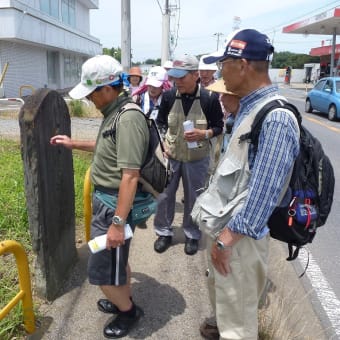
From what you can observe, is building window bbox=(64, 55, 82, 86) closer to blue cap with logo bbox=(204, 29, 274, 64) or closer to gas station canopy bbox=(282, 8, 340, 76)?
gas station canopy bbox=(282, 8, 340, 76)

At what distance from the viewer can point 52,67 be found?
89.8 ft

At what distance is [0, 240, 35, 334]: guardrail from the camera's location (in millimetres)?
2086

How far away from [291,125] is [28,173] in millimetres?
1681

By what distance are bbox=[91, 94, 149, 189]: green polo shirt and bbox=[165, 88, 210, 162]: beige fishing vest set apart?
1369mm

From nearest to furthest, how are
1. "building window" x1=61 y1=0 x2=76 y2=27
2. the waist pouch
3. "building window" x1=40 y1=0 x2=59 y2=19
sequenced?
the waist pouch < "building window" x1=40 y1=0 x2=59 y2=19 < "building window" x1=61 y1=0 x2=76 y2=27

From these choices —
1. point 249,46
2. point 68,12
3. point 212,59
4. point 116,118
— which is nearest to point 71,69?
point 68,12

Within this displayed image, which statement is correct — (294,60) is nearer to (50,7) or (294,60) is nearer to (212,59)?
(50,7)

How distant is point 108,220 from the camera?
236 centimetres

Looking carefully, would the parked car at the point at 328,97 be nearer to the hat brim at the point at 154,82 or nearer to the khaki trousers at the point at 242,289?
the hat brim at the point at 154,82

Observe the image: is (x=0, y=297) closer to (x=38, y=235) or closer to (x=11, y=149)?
(x=38, y=235)

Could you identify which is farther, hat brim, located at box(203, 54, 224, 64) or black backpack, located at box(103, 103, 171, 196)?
black backpack, located at box(103, 103, 171, 196)

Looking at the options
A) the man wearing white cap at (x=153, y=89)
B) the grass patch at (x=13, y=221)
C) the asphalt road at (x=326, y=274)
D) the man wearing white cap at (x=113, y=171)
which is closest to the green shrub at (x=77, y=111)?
the grass patch at (x=13, y=221)

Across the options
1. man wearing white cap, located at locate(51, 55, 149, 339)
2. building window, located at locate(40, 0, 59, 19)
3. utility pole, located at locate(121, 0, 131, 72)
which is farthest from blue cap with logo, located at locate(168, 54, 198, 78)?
building window, located at locate(40, 0, 59, 19)

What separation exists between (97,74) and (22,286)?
1.35 m
